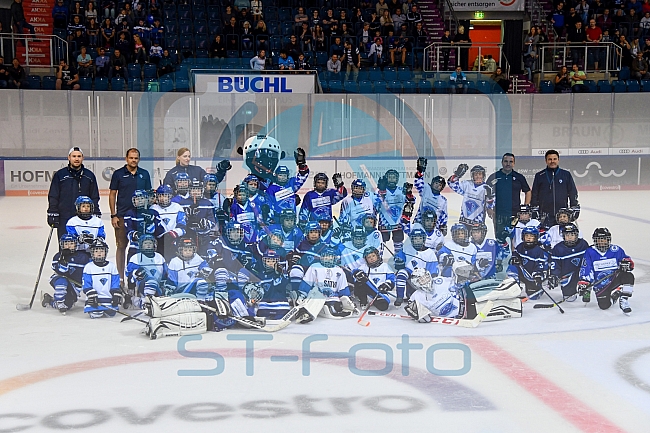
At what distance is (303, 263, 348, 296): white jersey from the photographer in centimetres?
671

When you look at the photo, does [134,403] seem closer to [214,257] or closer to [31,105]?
[214,257]

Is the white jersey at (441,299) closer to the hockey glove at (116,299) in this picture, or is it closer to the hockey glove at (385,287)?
the hockey glove at (385,287)

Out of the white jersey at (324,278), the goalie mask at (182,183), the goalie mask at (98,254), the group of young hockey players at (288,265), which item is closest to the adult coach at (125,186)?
the group of young hockey players at (288,265)

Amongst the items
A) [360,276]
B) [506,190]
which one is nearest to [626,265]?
[506,190]

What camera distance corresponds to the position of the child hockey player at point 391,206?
8.33 m

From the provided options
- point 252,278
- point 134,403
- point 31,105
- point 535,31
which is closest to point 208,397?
point 134,403

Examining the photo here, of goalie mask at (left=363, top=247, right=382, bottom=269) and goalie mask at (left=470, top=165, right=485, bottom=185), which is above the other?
goalie mask at (left=470, top=165, right=485, bottom=185)

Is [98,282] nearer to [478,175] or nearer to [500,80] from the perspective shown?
[478,175]

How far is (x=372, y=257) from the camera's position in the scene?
686 centimetres

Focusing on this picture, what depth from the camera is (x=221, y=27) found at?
17781mm

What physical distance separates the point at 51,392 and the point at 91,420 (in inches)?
22.3

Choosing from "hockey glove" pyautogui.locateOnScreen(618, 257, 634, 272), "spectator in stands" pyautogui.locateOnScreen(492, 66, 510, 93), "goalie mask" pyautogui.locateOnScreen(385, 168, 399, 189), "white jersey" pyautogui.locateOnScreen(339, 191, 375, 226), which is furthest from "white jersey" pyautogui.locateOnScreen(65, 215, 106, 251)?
"spectator in stands" pyautogui.locateOnScreen(492, 66, 510, 93)

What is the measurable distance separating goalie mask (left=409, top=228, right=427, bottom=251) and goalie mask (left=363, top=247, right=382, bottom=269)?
353 millimetres

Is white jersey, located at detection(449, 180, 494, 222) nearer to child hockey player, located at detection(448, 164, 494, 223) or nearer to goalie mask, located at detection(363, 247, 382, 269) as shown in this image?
child hockey player, located at detection(448, 164, 494, 223)
